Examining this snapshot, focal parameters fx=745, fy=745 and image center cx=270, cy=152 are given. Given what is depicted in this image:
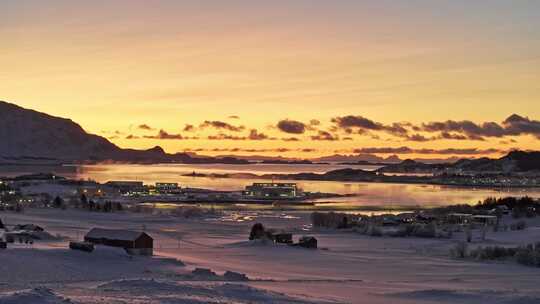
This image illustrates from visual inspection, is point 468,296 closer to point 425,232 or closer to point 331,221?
point 425,232

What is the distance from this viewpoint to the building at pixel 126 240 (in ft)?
91.6

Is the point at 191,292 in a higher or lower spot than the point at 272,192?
lower

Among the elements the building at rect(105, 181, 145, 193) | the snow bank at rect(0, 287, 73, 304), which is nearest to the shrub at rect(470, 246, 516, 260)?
the snow bank at rect(0, 287, 73, 304)

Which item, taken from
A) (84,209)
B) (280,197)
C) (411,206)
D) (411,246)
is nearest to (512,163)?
(280,197)

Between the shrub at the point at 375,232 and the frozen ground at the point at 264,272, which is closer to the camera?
the frozen ground at the point at 264,272

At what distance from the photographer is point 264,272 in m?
24.6

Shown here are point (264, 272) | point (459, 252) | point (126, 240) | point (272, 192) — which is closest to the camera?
point (264, 272)

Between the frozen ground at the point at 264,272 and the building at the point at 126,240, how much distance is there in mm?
638

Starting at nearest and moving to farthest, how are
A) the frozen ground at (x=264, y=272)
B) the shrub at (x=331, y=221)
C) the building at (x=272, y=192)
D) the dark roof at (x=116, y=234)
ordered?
the frozen ground at (x=264, y=272) < the dark roof at (x=116, y=234) < the shrub at (x=331, y=221) < the building at (x=272, y=192)

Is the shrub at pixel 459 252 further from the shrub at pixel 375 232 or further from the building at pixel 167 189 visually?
the building at pixel 167 189

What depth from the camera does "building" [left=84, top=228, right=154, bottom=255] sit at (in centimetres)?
2791

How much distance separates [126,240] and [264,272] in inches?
262

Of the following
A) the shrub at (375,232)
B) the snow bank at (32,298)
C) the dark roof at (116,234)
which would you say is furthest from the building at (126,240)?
the shrub at (375,232)

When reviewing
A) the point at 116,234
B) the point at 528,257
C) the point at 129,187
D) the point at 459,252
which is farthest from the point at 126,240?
the point at 129,187
